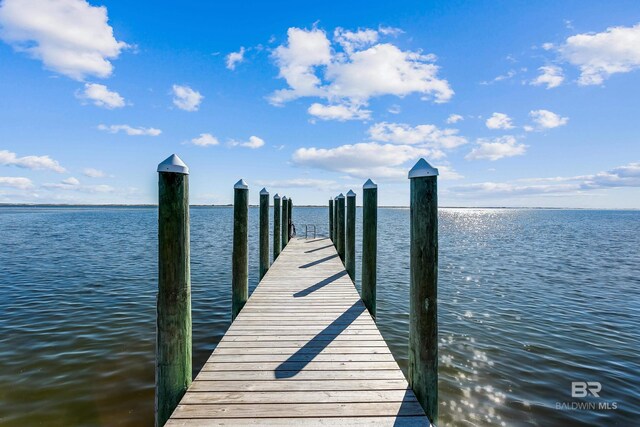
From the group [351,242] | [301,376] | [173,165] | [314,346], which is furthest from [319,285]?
[173,165]

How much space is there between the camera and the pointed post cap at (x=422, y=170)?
3.55 m

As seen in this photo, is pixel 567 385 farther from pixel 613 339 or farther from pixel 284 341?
pixel 284 341

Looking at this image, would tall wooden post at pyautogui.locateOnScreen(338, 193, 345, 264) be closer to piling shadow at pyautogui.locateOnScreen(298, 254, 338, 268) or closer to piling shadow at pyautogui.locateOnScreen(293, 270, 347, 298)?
piling shadow at pyautogui.locateOnScreen(298, 254, 338, 268)

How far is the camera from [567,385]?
6.10 metres

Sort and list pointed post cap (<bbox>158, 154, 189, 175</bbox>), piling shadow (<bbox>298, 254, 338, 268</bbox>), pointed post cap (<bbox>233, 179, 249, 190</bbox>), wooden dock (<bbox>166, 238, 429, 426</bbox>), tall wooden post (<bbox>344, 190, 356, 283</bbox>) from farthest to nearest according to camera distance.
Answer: piling shadow (<bbox>298, 254, 338, 268</bbox>), tall wooden post (<bbox>344, 190, 356, 283</bbox>), pointed post cap (<bbox>233, 179, 249, 190</bbox>), pointed post cap (<bbox>158, 154, 189, 175</bbox>), wooden dock (<bbox>166, 238, 429, 426</bbox>)

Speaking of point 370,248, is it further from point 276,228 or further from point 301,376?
point 276,228

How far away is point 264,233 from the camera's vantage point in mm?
9406

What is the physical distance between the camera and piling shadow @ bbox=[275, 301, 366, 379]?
12.9 feet

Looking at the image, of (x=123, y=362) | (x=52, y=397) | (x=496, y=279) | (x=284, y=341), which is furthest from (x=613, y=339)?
(x=52, y=397)

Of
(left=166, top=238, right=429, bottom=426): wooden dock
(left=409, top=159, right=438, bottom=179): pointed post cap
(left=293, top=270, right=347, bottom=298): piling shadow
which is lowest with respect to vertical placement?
(left=166, top=238, right=429, bottom=426): wooden dock

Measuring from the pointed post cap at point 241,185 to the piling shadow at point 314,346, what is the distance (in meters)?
3.15

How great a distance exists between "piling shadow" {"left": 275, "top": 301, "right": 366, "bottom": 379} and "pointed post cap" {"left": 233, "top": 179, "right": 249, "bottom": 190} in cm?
315

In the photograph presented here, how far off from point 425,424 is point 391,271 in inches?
511

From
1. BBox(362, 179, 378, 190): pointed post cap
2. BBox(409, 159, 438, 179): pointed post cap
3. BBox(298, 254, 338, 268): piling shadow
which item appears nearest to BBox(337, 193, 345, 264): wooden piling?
BBox(298, 254, 338, 268): piling shadow
